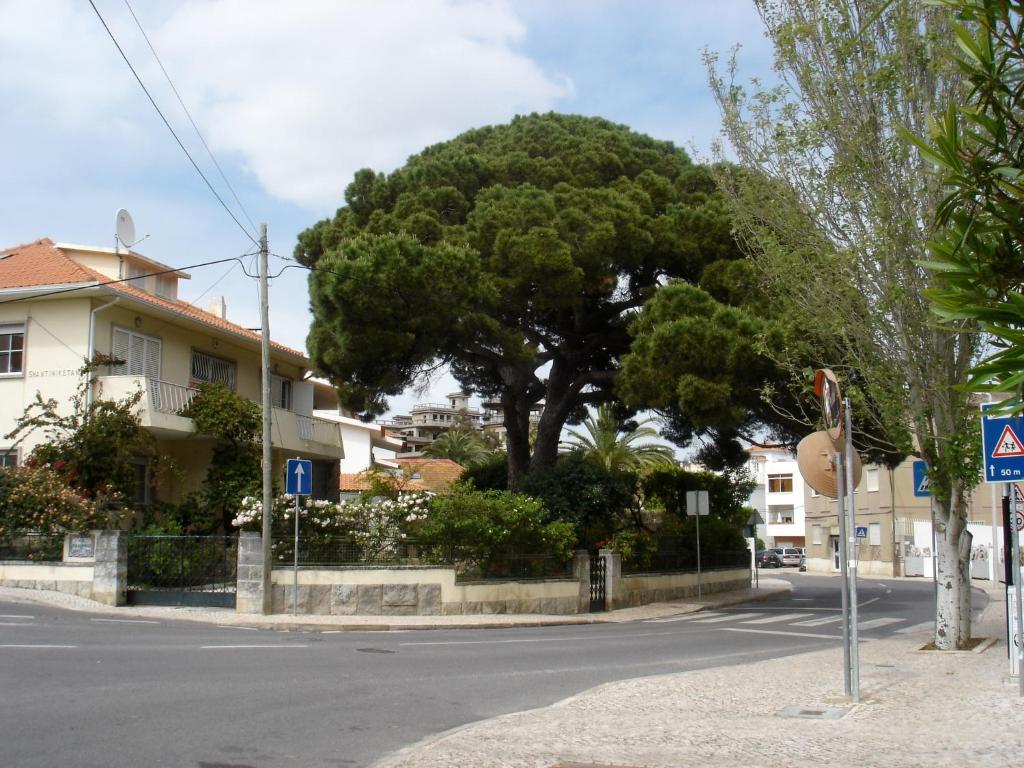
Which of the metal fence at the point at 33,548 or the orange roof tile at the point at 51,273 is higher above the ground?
the orange roof tile at the point at 51,273

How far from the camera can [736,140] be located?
52.3 ft

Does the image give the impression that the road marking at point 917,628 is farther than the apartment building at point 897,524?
No

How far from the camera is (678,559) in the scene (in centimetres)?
2761

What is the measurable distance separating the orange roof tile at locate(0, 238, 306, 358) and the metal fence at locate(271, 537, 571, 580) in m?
9.46

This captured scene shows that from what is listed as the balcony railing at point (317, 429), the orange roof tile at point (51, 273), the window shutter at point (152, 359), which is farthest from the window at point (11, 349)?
the balcony railing at point (317, 429)

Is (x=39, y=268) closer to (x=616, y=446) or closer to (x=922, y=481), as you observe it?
(x=922, y=481)

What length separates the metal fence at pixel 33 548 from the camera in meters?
21.3

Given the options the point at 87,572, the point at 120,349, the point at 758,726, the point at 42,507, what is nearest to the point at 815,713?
the point at 758,726

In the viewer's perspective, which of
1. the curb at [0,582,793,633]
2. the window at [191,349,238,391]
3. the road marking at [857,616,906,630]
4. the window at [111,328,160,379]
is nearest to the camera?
the curb at [0,582,793,633]

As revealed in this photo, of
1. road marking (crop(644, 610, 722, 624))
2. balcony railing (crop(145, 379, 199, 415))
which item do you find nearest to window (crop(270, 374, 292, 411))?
balcony railing (crop(145, 379, 199, 415))

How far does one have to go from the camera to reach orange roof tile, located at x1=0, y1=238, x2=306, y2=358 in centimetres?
2602

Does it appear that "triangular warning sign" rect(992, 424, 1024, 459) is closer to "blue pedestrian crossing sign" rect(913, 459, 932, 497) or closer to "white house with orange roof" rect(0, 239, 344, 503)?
"blue pedestrian crossing sign" rect(913, 459, 932, 497)

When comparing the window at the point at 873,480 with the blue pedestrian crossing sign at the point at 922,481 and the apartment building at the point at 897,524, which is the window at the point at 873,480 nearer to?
the apartment building at the point at 897,524

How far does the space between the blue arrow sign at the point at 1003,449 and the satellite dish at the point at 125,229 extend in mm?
25023
